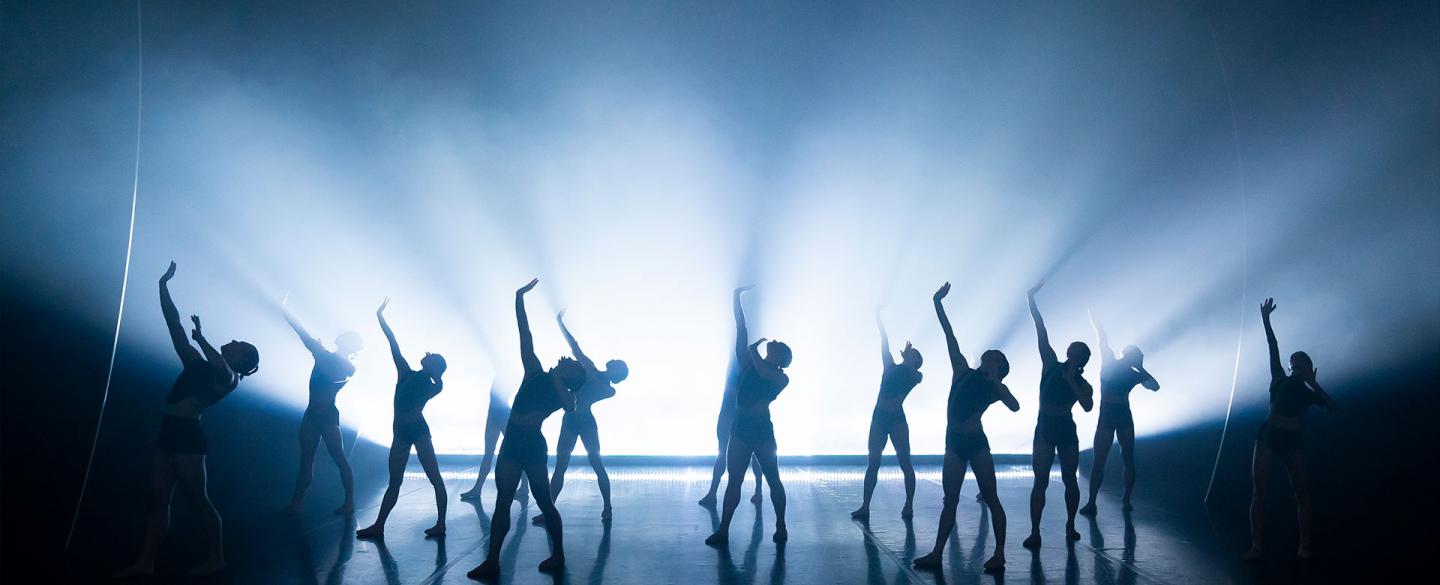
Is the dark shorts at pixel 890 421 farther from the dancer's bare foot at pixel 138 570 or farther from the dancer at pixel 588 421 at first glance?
the dancer's bare foot at pixel 138 570

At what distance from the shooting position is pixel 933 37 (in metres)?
10.7

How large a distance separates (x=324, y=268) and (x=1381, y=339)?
10.6 meters

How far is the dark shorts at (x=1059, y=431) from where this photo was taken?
697 cm

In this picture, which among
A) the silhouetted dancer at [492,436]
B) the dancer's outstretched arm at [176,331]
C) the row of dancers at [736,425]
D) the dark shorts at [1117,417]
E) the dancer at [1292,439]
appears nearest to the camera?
the row of dancers at [736,425]

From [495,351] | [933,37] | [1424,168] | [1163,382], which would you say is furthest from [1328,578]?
[495,351]

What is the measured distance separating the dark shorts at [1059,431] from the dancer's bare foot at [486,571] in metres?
4.25

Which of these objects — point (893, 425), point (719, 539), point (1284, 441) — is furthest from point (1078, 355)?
point (719, 539)

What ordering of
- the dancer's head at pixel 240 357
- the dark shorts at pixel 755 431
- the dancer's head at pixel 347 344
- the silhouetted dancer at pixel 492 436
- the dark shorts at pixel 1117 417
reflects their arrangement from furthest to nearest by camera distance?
the silhouetted dancer at pixel 492 436, the dark shorts at pixel 1117 417, the dancer's head at pixel 347 344, the dark shorts at pixel 755 431, the dancer's head at pixel 240 357

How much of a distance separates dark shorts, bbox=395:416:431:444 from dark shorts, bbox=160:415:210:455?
188cm

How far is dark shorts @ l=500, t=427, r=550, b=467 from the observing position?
19.3 feet

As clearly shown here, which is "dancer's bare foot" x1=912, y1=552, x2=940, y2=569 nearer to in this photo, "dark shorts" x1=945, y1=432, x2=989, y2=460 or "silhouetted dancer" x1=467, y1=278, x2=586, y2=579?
"dark shorts" x1=945, y1=432, x2=989, y2=460

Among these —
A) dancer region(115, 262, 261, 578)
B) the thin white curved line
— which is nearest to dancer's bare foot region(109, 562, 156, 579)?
dancer region(115, 262, 261, 578)

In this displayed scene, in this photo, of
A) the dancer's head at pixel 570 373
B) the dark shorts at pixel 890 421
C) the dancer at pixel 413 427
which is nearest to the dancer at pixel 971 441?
the dark shorts at pixel 890 421

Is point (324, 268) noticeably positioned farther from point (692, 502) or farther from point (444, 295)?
point (692, 502)
